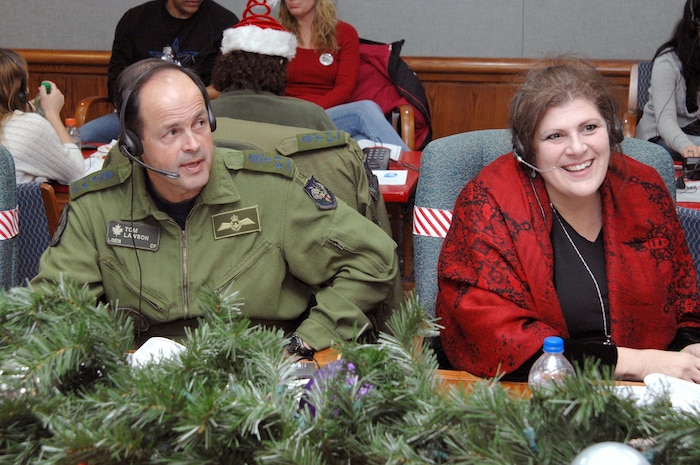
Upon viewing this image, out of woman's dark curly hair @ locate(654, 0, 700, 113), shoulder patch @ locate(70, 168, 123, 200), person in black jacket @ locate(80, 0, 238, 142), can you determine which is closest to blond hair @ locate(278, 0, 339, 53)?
person in black jacket @ locate(80, 0, 238, 142)

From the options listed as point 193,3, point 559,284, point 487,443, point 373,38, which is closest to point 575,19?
point 373,38

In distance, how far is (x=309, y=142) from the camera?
8.34ft

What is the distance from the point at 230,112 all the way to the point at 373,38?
2.53m

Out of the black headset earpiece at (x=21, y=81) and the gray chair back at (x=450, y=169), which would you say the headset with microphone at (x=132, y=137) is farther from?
the black headset earpiece at (x=21, y=81)

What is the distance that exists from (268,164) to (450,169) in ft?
1.61

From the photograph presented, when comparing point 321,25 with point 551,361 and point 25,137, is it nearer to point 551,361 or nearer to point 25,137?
point 25,137

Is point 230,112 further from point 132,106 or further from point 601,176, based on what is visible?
point 601,176

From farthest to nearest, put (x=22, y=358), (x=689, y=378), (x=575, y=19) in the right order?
1. (x=575, y=19)
2. (x=689, y=378)
3. (x=22, y=358)

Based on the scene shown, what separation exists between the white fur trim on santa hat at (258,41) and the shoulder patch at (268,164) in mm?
1362

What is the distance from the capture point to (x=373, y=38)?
5445 millimetres

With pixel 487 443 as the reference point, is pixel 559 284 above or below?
below

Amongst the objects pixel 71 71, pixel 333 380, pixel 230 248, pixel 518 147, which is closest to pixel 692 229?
pixel 518 147

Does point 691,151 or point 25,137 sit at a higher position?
point 25,137

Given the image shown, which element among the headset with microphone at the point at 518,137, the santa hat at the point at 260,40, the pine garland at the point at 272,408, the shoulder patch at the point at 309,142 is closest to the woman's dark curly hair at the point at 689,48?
the santa hat at the point at 260,40
